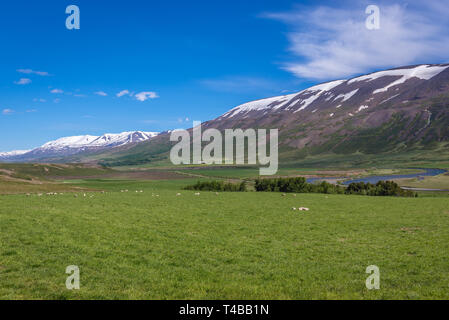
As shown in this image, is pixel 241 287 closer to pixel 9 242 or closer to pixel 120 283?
pixel 120 283

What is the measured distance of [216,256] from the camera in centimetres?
1858

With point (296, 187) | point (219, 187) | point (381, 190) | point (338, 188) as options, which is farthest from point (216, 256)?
point (381, 190)

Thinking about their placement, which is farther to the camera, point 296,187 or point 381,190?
point 296,187

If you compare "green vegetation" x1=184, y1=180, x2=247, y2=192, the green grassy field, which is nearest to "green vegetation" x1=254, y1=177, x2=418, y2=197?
"green vegetation" x1=184, y1=180, x2=247, y2=192

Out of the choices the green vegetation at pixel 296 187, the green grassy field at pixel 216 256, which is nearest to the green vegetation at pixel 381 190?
the green vegetation at pixel 296 187

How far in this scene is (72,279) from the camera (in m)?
14.0

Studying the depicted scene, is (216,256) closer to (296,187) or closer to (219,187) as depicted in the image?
(296,187)

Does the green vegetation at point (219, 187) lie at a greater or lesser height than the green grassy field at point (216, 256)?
lesser

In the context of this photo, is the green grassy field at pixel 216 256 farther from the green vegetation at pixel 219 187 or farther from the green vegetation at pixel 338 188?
the green vegetation at pixel 219 187

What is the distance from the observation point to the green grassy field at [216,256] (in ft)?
43.4

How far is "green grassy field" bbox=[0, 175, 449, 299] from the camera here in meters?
13.2

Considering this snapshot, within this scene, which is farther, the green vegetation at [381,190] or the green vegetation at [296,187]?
the green vegetation at [296,187]

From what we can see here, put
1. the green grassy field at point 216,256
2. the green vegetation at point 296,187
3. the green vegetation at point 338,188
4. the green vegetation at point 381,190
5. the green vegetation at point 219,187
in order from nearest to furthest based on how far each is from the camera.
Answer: the green grassy field at point 216,256 → the green vegetation at point 381,190 → the green vegetation at point 338,188 → the green vegetation at point 296,187 → the green vegetation at point 219,187
